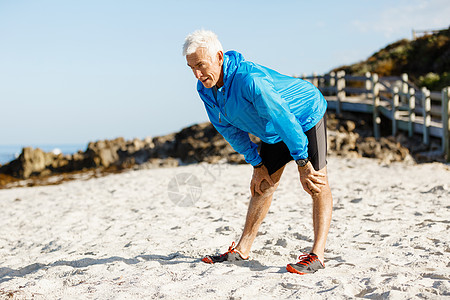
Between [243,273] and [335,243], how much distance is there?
4.13 feet

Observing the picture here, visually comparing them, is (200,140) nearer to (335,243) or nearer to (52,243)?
(52,243)

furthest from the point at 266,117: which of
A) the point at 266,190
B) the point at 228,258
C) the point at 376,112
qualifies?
the point at 376,112

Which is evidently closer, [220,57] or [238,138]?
[220,57]

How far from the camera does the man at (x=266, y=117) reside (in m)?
2.98

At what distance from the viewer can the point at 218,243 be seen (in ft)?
14.5

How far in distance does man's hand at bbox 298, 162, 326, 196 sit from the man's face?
0.87m

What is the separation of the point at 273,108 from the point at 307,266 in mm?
1182

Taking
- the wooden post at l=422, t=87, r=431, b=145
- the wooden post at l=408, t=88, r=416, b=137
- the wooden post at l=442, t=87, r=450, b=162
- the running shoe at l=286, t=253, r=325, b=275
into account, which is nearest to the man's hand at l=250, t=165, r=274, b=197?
the running shoe at l=286, t=253, r=325, b=275

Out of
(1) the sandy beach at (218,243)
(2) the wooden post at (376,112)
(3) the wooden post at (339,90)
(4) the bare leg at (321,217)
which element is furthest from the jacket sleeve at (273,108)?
(3) the wooden post at (339,90)

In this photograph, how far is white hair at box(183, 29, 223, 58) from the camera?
9.96ft

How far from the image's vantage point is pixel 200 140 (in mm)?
15672

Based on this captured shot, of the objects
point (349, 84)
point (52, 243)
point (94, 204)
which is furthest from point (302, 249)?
point (349, 84)

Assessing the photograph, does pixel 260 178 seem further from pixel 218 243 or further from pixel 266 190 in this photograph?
pixel 218 243

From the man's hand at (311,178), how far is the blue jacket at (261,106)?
112mm
